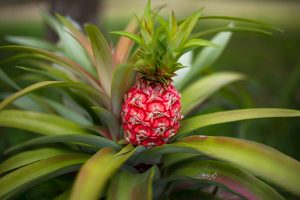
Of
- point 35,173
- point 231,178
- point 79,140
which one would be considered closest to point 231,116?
point 231,178

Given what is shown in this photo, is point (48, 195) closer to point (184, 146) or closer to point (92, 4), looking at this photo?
point (184, 146)

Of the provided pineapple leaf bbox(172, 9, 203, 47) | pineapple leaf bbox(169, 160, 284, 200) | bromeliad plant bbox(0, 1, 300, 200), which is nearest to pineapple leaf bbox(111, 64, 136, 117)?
bromeliad plant bbox(0, 1, 300, 200)

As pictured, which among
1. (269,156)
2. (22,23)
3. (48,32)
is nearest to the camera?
(269,156)

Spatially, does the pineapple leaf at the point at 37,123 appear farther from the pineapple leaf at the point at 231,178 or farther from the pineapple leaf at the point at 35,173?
the pineapple leaf at the point at 231,178

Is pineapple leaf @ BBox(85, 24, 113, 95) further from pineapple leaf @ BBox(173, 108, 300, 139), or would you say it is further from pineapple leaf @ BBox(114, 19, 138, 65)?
pineapple leaf @ BBox(173, 108, 300, 139)

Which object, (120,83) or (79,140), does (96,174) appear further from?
(120,83)

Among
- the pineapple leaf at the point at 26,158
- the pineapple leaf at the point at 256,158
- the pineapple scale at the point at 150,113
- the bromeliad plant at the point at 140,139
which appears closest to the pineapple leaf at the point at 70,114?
the bromeliad plant at the point at 140,139

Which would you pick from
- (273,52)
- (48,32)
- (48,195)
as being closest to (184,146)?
(48,195)
